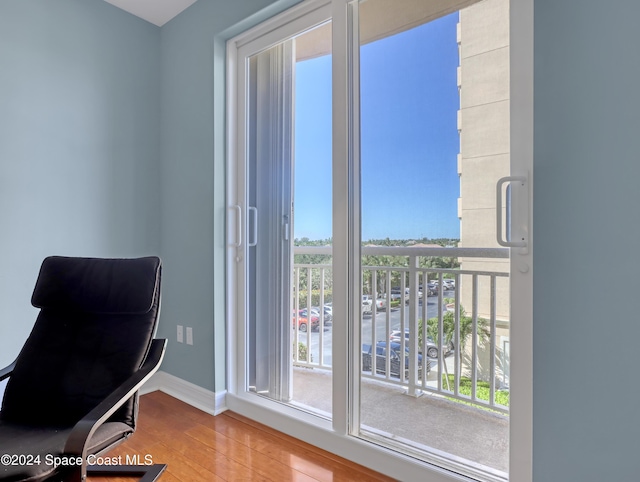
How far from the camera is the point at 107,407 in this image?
3.66 ft

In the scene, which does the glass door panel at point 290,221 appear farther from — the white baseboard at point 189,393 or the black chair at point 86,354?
the black chair at point 86,354

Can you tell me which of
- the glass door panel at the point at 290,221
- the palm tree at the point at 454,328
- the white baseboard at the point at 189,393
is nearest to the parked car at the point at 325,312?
the glass door panel at the point at 290,221

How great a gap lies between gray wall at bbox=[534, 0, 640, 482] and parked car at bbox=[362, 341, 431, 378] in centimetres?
62

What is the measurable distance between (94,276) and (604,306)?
1.97m

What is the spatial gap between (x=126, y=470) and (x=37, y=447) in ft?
2.08

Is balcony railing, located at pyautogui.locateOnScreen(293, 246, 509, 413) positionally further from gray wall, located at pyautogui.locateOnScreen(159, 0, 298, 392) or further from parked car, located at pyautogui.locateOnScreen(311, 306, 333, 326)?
gray wall, located at pyautogui.locateOnScreen(159, 0, 298, 392)

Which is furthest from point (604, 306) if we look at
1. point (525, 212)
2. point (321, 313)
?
point (321, 313)

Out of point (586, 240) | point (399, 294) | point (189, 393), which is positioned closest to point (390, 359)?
point (399, 294)

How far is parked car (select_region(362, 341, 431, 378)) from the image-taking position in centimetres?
177

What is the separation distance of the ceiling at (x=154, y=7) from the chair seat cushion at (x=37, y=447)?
2548 millimetres

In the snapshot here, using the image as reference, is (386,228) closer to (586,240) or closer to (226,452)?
(586,240)

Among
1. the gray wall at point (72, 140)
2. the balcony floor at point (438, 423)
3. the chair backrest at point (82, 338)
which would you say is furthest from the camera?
the gray wall at point (72, 140)

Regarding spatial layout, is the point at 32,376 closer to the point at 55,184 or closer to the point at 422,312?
the point at 55,184

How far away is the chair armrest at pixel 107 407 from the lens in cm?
99
